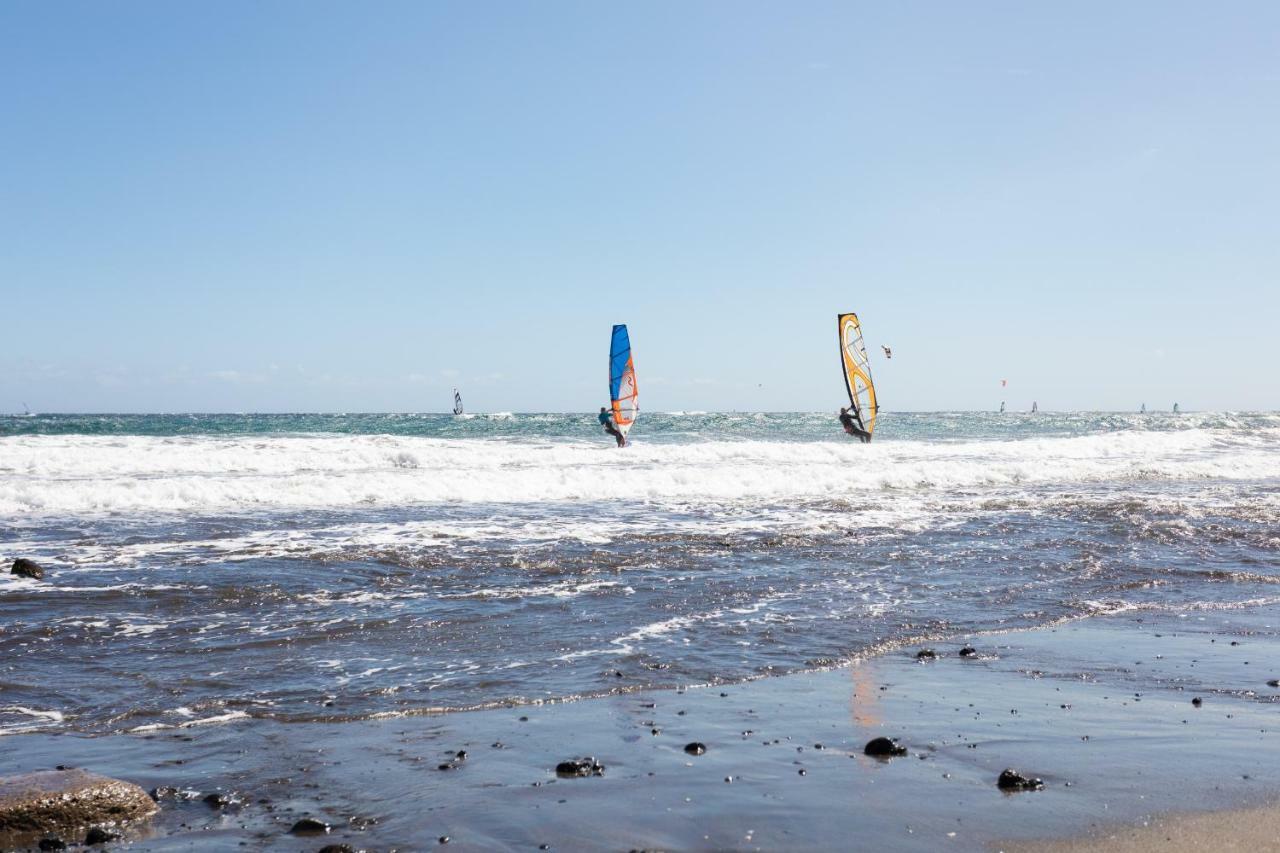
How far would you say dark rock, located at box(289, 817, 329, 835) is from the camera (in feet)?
10.8

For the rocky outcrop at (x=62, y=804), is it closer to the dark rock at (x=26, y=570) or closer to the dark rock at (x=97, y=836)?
the dark rock at (x=97, y=836)

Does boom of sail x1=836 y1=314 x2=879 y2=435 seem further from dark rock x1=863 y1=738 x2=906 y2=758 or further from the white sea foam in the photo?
dark rock x1=863 y1=738 x2=906 y2=758

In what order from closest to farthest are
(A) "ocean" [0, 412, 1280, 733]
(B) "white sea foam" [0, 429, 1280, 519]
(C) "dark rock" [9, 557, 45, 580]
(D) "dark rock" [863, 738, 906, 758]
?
(D) "dark rock" [863, 738, 906, 758]
(A) "ocean" [0, 412, 1280, 733]
(C) "dark rock" [9, 557, 45, 580]
(B) "white sea foam" [0, 429, 1280, 519]

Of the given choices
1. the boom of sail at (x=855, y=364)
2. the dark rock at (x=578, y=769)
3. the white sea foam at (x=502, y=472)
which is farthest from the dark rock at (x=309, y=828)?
the boom of sail at (x=855, y=364)

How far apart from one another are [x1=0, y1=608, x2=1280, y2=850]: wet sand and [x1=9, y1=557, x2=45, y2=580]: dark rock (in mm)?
4501

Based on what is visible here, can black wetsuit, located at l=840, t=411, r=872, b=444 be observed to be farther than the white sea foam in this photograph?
Yes

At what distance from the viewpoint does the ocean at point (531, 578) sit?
5508 millimetres

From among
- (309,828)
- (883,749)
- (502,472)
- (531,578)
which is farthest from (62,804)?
(502,472)

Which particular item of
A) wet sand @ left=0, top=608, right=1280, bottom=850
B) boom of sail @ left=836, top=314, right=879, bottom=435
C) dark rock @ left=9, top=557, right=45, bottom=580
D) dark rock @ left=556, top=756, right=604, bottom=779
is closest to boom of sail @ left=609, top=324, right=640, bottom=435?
boom of sail @ left=836, top=314, right=879, bottom=435

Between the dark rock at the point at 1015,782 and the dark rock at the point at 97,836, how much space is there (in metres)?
3.27

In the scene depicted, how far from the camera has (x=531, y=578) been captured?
863 centimetres

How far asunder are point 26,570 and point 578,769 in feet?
22.6

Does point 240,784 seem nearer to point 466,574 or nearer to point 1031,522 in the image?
point 466,574

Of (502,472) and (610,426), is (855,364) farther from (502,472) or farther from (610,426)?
(502,472)
